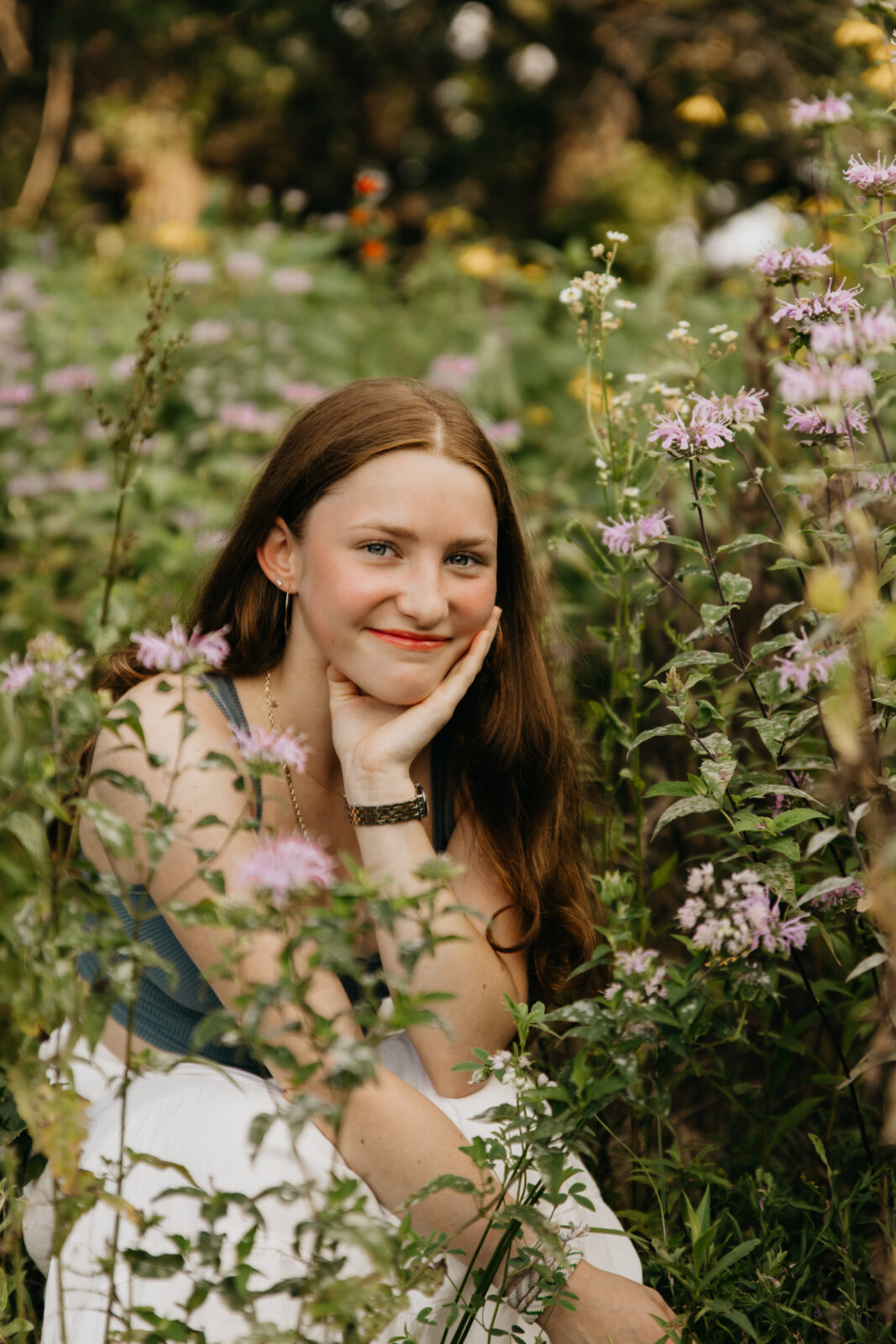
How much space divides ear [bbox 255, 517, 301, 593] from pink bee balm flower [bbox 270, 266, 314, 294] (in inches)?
94.6

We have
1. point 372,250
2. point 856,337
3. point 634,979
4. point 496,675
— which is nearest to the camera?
point 856,337

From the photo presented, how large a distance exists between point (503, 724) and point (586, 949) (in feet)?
1.18

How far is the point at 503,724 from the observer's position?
1865mm

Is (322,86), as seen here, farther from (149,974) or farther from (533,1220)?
(533,1220)

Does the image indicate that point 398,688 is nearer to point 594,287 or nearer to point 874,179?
point 594,287

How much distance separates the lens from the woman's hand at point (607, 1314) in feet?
4.54

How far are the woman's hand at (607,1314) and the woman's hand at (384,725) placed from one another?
630 mm

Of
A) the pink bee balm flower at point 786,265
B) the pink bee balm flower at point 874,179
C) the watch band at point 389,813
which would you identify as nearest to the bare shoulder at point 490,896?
the watch band at point 389,813

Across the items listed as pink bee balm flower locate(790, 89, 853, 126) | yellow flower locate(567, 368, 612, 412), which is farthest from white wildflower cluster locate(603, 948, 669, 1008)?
pink bee balm flower locate(790, 89, 853, 126)

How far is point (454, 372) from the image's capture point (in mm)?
3545

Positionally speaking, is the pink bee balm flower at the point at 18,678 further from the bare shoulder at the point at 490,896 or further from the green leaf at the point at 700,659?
the bare shoulder at the point at 490,896

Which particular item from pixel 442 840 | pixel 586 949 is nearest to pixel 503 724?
pixel 442 840

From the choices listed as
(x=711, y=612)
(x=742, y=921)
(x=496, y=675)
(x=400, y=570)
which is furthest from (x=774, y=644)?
(x=496, y=675)

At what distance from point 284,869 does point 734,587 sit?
2.31ft
